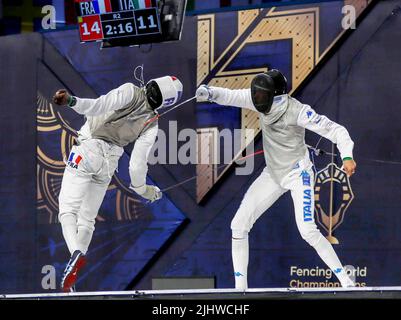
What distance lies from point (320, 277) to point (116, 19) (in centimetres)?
277

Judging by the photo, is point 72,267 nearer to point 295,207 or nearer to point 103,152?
point 103,152

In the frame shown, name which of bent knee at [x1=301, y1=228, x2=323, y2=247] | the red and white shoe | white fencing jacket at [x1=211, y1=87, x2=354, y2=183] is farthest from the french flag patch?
bent knee at [x1=301, y1=228, x2=323, y2=247]

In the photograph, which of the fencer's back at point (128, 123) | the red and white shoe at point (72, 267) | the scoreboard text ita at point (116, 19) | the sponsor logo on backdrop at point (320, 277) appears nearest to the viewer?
the red and white shoe at point (72, 267)

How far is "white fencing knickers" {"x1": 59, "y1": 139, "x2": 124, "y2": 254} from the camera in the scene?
275 inches

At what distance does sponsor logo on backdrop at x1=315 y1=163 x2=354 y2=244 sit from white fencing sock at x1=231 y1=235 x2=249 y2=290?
2.75ft

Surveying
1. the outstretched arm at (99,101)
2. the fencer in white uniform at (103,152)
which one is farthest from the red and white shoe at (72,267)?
the outstretched arm at (99,101)

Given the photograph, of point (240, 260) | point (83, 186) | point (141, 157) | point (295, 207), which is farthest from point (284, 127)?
point (83, 186)

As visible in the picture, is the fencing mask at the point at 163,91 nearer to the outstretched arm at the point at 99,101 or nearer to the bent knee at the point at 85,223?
the outstretched arm at the point at 99,101

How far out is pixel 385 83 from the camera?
720 cm

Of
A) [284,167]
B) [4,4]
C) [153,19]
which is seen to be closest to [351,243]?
[284,167]

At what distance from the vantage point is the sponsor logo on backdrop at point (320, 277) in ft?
23.5

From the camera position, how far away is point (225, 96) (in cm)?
673

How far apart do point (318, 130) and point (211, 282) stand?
1.76 m

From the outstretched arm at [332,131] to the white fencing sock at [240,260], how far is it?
3.12 ft
